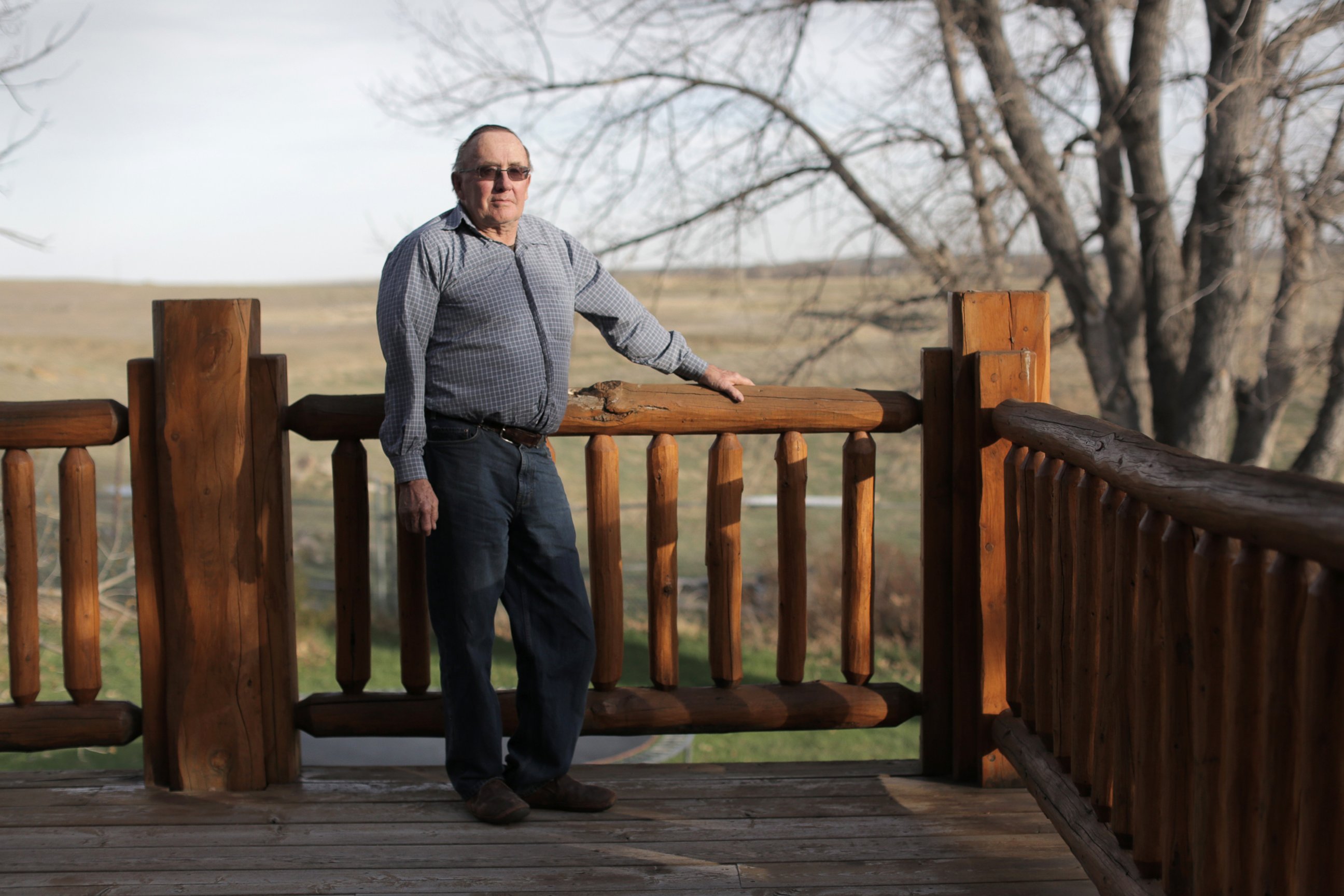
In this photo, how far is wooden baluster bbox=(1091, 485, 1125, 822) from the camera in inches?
82.0

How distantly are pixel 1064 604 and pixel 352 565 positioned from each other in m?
1.76

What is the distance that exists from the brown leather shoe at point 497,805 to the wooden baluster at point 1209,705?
1500 mm

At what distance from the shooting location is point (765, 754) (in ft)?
51.5

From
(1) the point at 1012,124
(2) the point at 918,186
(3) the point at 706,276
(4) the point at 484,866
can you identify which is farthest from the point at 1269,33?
(4) the point at 484,866

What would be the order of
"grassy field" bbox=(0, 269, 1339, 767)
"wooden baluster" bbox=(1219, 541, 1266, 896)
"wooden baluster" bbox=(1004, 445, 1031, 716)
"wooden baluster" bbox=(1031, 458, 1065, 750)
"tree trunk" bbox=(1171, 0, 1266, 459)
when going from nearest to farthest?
"wooden baluster" bbox=(1219, 541, 1266, 896) < "wooden baluster" bbox=(1031, 458, 1065, 750) < "wooden baluster" bbox=(1004, 445, 1031, 716) < "tree trunk" bbox=(1171, 0, 1266, 459) < "grassy field" bbox=(0, 269, 1339, 767)

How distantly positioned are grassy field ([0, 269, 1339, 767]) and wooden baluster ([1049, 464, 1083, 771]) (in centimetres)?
537

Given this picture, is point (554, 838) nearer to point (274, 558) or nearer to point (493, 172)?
point (274, 558)

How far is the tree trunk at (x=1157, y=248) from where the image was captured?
7.62 m

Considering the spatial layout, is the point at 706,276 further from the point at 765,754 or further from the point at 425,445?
the point at 765,754

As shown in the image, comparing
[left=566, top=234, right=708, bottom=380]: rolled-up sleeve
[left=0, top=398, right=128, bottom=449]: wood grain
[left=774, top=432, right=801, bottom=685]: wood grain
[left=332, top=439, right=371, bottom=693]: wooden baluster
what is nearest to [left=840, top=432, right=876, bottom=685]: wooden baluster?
[left=774, top=432, right=801, bottom=685]: wood grain

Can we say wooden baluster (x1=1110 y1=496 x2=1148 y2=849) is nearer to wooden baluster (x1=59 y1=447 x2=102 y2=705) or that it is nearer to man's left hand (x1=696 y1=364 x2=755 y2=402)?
man's left hand (x1=696 y1=364 x2=755 y2=402)

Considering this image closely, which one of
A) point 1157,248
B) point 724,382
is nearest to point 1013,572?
point 724,382

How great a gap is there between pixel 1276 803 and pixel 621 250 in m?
7.61

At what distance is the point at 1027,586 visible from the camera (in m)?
2.65
